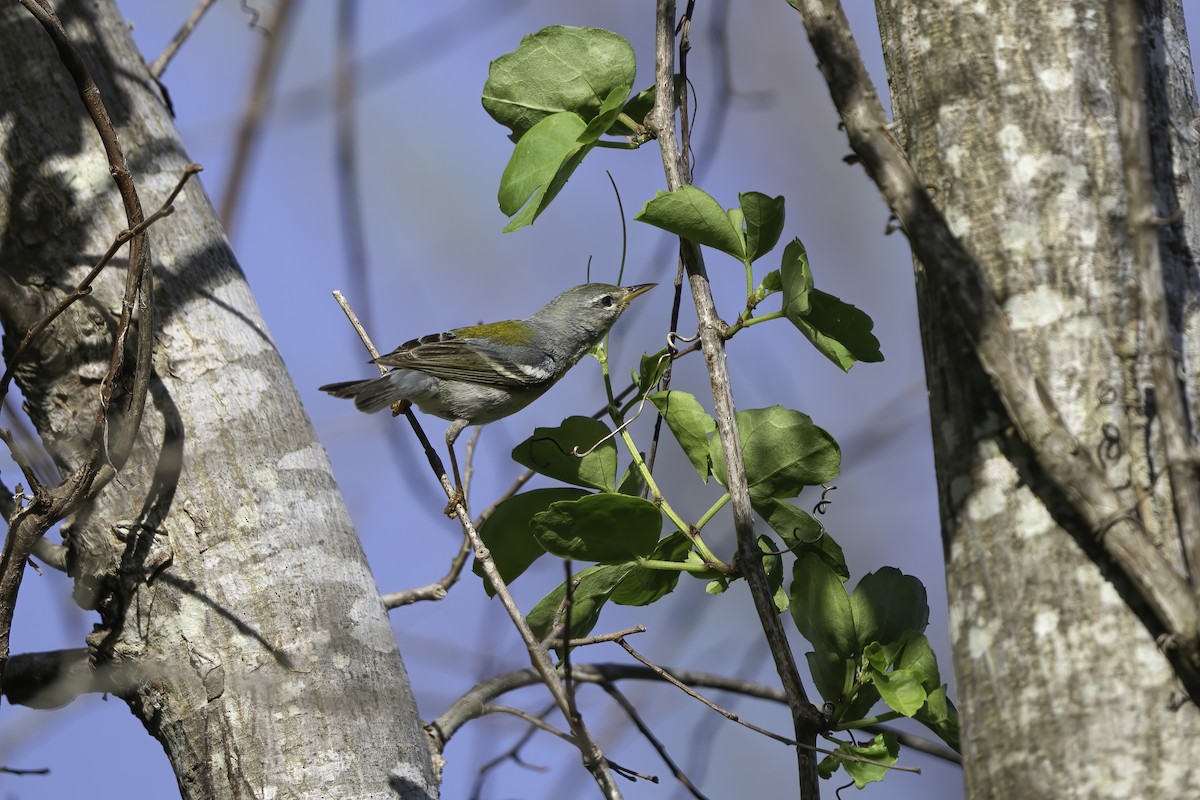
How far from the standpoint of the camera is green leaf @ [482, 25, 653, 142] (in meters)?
2.19

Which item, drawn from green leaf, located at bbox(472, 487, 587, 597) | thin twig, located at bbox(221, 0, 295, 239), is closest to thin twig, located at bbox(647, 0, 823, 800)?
green leaf, located at bbox(472, 487, 587, 597)

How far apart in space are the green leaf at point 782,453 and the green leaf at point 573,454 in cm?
23

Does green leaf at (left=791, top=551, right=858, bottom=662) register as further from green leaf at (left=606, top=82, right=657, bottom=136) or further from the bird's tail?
the bird's tail

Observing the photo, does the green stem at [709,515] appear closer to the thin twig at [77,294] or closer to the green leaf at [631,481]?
the green leaf at [631,481]

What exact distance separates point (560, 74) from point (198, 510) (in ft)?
3.99

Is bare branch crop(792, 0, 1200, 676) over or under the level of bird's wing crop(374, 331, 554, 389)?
under

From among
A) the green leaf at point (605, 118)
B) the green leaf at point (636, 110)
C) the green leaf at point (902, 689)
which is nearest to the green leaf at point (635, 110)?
the green leaf at point (636, 110)

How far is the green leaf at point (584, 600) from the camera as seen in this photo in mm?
2064

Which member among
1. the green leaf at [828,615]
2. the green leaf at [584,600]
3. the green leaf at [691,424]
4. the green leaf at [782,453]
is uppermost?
the green leaf at [691,424]

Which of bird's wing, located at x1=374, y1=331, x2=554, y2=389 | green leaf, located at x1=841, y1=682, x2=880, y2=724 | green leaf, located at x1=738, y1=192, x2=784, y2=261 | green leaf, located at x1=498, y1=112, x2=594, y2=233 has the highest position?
bird's wing, located at x1=374, y1=331, x2=554, y2=389

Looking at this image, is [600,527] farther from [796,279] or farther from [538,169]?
[538,169]

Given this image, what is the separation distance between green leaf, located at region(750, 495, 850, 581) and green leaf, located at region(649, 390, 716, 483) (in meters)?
0.13

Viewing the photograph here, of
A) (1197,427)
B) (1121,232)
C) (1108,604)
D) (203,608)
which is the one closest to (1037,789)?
(1108,604)

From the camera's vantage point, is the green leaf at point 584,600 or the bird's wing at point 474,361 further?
the bird's wing at point 474,361
